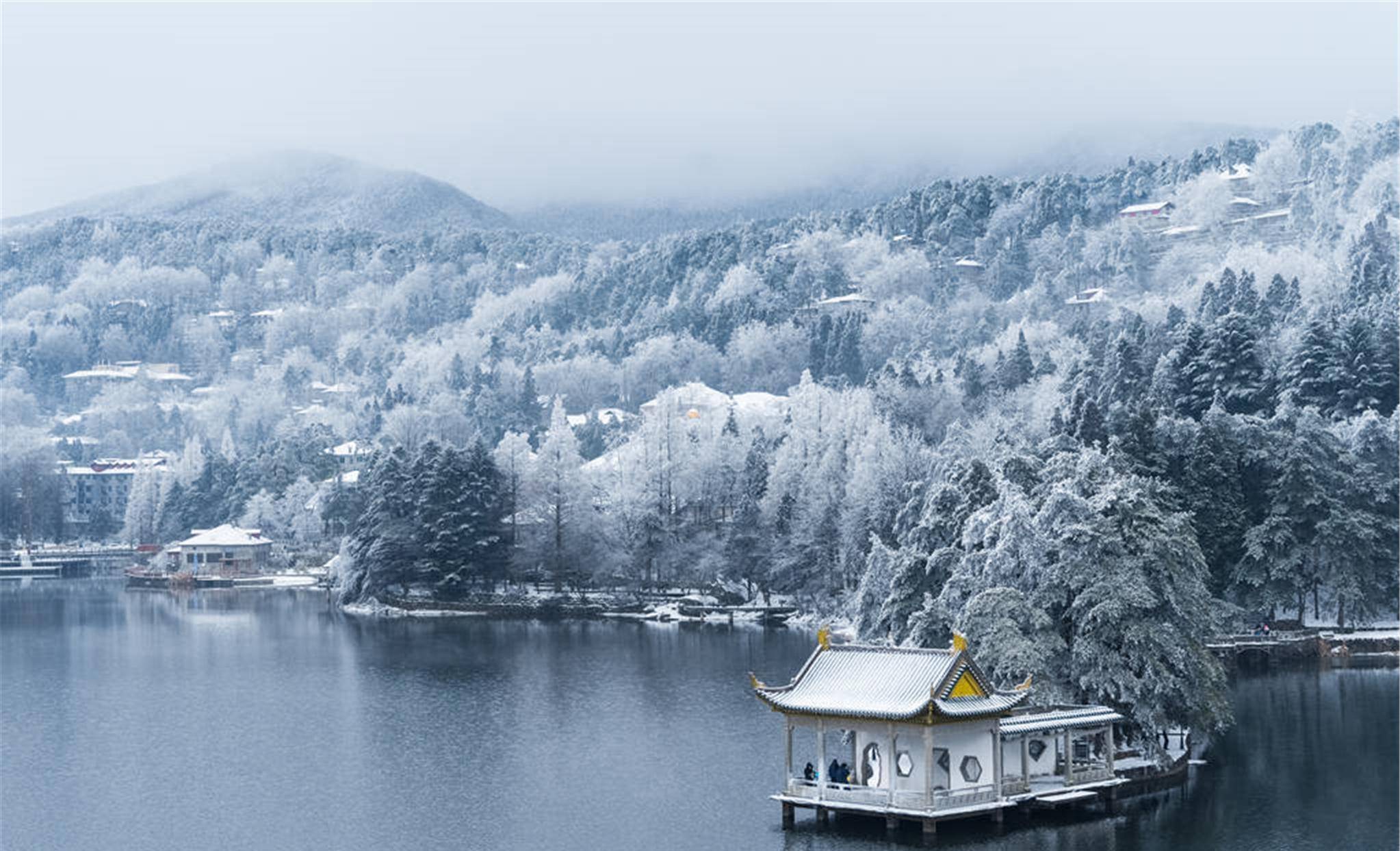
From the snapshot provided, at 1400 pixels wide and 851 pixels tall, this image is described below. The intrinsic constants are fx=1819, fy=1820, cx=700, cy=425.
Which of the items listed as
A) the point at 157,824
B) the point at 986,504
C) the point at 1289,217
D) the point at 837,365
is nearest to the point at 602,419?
the point at 837,365

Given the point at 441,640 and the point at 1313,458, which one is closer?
the point at 1313,458

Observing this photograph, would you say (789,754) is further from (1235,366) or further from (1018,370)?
(1018,370)

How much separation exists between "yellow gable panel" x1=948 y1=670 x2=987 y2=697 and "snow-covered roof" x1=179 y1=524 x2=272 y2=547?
308ft

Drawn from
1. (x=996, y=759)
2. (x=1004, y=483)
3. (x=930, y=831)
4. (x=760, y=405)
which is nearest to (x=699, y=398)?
(x=760, y=405)

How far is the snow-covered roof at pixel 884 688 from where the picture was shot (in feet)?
113

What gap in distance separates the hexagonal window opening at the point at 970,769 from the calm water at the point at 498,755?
1358 millimetres

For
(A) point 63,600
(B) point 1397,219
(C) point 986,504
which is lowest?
(A) point 63,600

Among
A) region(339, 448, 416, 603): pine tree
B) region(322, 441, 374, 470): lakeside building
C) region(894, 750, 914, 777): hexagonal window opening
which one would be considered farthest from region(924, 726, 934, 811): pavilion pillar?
region(322, 441, 374, 470): lakeside building

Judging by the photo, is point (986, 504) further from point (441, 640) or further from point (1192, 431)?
point (441, 640)

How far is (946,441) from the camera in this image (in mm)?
83250


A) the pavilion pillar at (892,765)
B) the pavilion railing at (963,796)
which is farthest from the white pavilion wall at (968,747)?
the pavilion pillar at (892,765)

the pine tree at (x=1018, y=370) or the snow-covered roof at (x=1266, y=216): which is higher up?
the snow-covered roof at (x=1266, y=216)

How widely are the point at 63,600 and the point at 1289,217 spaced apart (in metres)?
123

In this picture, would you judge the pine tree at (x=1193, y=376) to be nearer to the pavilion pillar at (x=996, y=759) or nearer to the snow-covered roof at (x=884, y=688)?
the snow-covered roof at (x=884, y=688)
